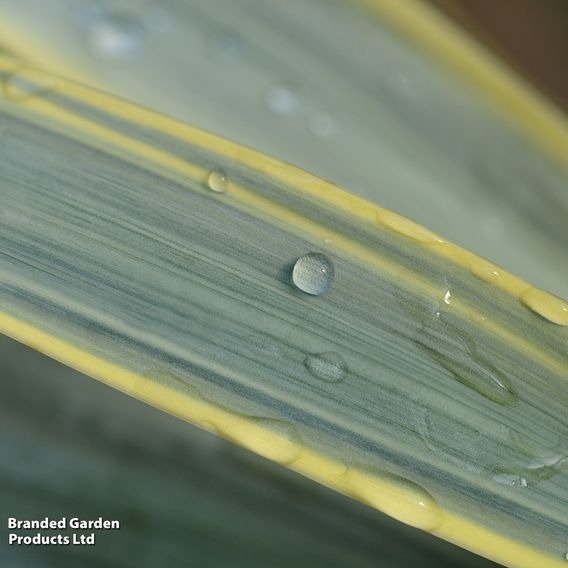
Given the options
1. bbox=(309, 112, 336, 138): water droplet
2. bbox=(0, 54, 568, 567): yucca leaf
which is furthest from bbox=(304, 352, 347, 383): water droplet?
bbox=(309, 112, 336, 138): water droplet

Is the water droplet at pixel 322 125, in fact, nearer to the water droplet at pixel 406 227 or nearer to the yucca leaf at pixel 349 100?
the yucca leaf at pixel 349 100

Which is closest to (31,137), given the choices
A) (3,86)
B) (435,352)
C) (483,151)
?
(3,86)

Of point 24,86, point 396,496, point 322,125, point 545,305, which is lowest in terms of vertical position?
point 396,496

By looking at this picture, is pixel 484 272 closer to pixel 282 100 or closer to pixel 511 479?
pixel 511 479

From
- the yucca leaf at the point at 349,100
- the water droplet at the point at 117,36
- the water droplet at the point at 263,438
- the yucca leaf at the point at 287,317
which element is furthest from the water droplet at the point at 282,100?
the water droplet at the point at 263,438

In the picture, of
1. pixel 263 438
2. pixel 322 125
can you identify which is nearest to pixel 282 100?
pixel 322 125

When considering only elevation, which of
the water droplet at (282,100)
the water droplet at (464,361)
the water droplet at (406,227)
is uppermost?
the water droplet at (282,100)

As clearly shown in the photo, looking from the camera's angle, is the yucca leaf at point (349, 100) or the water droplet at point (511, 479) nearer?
the water droplet at point (511, 479)
